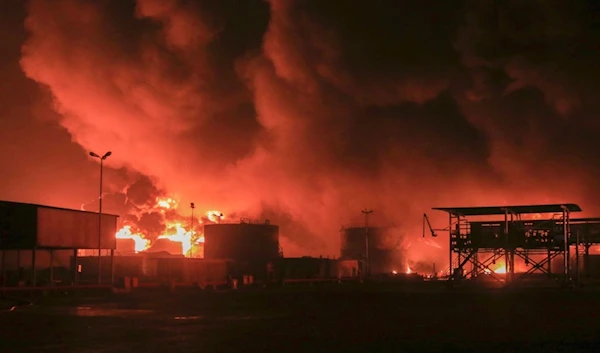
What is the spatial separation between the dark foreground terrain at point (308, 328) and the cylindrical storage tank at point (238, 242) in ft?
209

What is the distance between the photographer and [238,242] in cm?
9644

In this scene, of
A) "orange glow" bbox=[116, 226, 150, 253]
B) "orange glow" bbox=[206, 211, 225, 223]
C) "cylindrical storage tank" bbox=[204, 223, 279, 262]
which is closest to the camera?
"cylindrical storage tank" bbox=[204, 223, 279, 262]

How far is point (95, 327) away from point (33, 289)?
84.7 feet

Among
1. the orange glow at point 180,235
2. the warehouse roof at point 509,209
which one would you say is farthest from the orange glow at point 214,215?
the warehouse roof at point 509,209

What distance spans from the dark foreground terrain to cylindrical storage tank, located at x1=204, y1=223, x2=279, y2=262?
63798mm

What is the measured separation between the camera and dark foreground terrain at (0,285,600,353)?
1748 centimetres

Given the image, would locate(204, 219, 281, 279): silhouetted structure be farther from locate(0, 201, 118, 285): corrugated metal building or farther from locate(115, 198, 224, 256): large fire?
locate(0, 201, 118, 285): corrugated metal building

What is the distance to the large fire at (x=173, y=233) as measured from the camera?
113 meters

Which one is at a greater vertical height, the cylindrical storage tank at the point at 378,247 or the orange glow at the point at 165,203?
the orange glow at the point at 165,203

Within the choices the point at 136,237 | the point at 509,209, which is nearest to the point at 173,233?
the point at 136,237

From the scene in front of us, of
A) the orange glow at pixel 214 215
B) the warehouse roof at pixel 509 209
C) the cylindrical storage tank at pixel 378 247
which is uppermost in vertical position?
the orange glow at pixel 214 215

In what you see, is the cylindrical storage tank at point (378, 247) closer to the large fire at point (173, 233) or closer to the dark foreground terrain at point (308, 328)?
the large fire at point (173, 233)

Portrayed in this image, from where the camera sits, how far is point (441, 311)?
2867 cm

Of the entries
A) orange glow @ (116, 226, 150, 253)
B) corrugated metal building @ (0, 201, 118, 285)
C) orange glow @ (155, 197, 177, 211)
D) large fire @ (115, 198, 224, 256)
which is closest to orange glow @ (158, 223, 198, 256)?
large fire @ (115, 198, 224, 256)
